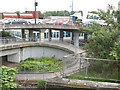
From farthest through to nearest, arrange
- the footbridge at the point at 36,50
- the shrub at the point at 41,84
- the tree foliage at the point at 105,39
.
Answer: the footbridge at the point at 36,50 → the shrub at the point at 41,84 → the tree foliage at the point at 105,39

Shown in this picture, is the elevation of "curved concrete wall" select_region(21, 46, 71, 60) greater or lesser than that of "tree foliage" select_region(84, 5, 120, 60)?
lesser

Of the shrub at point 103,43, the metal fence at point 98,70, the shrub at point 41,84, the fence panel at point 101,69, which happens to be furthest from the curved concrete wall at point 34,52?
the fence panel at point 101,69

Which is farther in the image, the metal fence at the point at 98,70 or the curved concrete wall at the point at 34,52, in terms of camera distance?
the curved concrete wall at the point at 34,52

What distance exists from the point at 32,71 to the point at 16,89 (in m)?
2.31

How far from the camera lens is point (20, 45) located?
22.4 metres

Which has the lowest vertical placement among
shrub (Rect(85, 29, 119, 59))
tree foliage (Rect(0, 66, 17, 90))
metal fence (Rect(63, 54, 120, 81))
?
tree foliage (Rect(0, 66, 17, 90))

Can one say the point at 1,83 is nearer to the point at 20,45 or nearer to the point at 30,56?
the point at 20,45

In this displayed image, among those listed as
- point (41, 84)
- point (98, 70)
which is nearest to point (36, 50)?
point (41, 84)

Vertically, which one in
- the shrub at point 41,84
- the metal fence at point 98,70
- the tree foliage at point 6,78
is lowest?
the shrub at point 41,84

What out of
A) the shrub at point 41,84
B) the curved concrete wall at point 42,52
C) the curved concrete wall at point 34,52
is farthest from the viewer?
the curved concrete wall at point 42,52

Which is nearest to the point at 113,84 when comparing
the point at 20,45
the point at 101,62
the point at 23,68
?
the point at 101,62

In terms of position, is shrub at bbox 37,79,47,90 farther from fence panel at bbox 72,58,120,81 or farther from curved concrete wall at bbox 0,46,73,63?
curved concrete wall at bbox 0,46,73,63

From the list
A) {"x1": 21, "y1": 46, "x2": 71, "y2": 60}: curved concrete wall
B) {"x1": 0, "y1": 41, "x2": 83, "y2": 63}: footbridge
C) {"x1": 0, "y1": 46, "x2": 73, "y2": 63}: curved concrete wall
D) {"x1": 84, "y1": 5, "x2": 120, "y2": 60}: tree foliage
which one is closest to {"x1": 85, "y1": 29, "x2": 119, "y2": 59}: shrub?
{"x1": 84, "y1": 5, "x2": 120, "y2": 60}: tree foliage

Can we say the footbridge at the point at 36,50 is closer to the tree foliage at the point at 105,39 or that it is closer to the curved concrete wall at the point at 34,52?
the curved concrete wall at the point at 34,52
